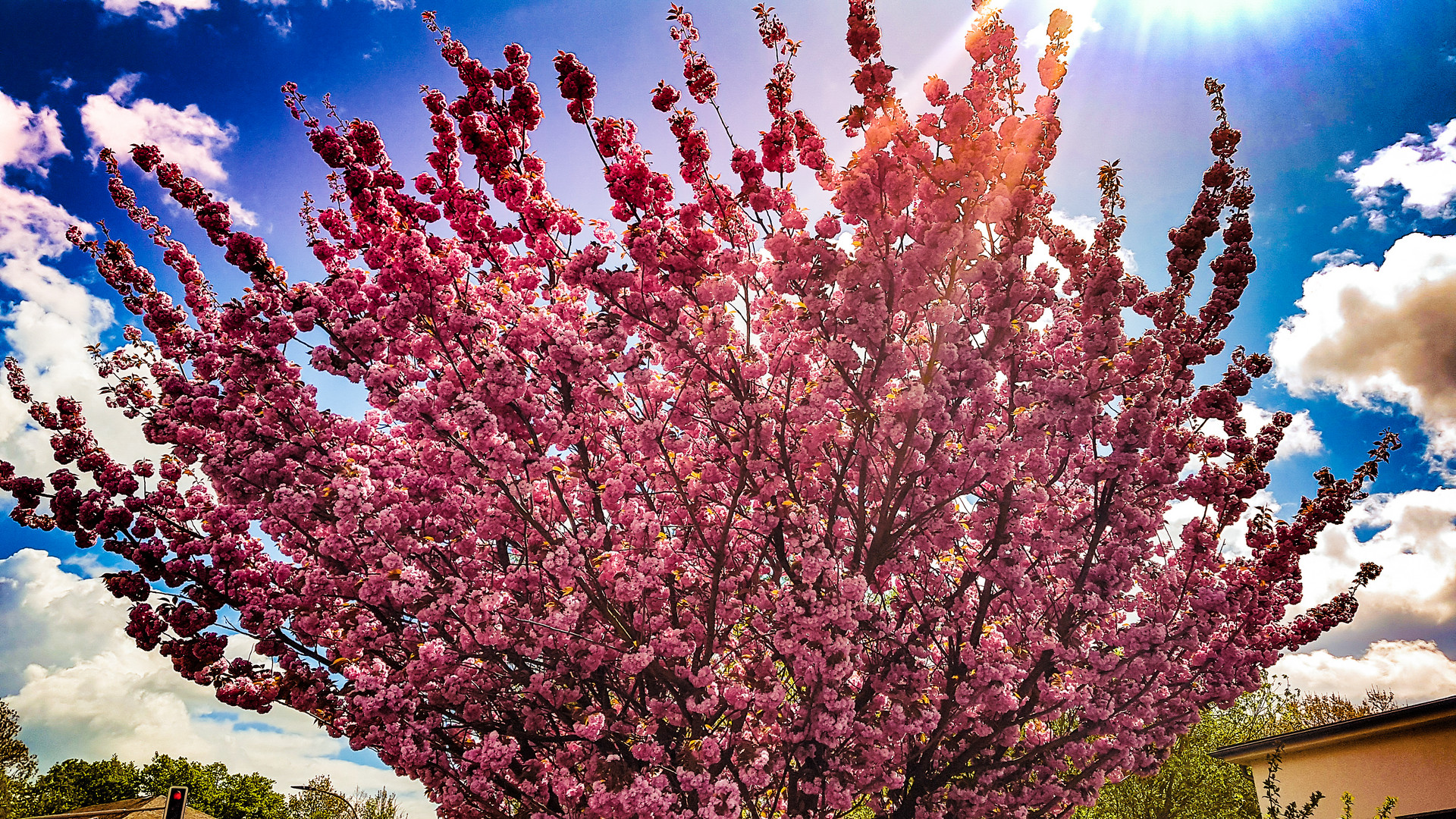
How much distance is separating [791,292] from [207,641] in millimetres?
8400

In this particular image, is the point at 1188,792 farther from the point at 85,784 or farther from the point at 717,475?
the point at 85,784

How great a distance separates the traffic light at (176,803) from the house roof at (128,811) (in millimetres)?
35280

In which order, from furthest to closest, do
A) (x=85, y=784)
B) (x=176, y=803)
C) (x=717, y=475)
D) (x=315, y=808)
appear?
(x=85, y=784), (x=315, y=808), (x=176, y=803), (x=717, y=475)

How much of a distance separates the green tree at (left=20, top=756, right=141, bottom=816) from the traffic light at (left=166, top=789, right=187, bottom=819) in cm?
5480

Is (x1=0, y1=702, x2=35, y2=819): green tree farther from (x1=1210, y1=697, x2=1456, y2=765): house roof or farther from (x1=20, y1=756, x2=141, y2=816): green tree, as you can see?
(x1=1210, y1=697, x2=1456, y2=765): house roof

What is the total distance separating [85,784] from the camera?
5600 centimetres

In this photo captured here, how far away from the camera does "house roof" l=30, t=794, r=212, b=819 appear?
4386 centimetres

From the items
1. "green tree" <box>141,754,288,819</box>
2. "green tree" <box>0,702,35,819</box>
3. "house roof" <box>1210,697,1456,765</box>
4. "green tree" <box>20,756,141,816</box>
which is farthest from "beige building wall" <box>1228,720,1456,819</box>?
"green tree" <box>20,756,141,816</box>

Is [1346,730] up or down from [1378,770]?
up

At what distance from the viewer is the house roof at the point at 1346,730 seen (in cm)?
1245

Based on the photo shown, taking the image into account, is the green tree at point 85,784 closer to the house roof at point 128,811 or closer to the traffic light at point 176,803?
the house roof at point 128,811

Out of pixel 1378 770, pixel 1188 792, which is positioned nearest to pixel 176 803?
pixel 1188 792

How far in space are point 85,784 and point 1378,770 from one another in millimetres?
83556

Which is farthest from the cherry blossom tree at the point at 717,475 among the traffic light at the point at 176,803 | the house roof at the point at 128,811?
the house roof at the point at 128,811
